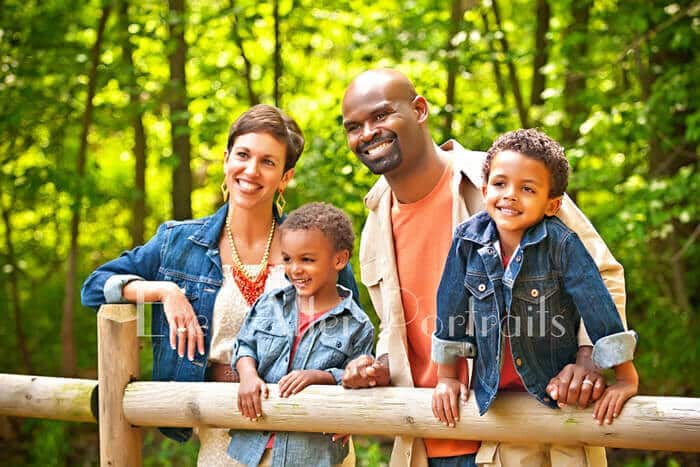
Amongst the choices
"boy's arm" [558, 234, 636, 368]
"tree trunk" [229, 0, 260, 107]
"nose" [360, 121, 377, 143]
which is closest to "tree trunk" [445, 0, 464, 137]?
"tree trunk" [229, 0, 260, 107]

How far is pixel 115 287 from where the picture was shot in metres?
2.92

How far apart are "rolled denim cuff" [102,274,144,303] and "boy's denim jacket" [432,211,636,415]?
46.2 inches

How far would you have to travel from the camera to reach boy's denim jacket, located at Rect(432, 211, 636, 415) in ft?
7.13

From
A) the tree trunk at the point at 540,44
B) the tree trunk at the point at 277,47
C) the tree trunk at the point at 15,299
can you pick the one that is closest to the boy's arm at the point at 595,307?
the tree trunk at the point at 277,47

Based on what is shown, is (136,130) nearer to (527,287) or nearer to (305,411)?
(305,411)

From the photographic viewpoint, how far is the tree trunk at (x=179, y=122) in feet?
19.1

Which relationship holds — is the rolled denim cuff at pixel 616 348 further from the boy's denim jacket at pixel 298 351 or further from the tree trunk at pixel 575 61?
the tree trunk at pixel 575 61

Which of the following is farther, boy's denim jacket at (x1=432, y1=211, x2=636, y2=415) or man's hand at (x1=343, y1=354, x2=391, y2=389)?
man's hand at (x1=343, y1=354, x2=391, y2=389)

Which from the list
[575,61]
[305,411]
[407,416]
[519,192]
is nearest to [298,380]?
[305,411]

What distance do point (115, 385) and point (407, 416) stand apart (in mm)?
1108

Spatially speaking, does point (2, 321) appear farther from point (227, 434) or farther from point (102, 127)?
point (227, 434)

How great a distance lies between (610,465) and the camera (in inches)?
239

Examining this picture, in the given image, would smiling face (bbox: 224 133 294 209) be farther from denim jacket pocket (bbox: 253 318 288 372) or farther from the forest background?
the forest background

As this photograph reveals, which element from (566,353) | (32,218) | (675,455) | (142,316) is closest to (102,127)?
(32,218)
